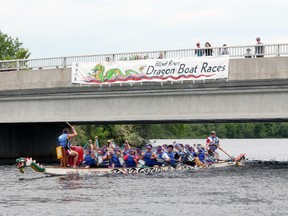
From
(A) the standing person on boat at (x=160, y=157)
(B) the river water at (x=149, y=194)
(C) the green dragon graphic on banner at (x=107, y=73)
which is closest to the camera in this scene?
(B) the river water at (x=149, y=194)

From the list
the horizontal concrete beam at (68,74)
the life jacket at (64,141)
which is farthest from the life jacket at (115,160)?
the horizontal concrete beam at (68,74)

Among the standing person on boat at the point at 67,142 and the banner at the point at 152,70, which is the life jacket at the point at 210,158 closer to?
the banner at the point at 152,70

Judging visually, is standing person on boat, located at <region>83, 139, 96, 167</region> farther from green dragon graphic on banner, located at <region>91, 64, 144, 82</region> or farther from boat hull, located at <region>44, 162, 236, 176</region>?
green dragon graphic on banner, located at <region>91, 64, 144, 82</region>

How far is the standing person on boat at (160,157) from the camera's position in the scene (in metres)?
41.1

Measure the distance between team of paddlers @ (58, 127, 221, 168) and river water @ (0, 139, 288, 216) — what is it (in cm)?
139

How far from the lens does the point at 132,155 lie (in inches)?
1571

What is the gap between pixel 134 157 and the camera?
39875mm

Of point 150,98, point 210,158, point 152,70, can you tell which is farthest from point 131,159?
point 210,158

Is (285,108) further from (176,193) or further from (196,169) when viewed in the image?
(176,193)

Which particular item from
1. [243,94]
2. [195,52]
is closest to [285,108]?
[243,94]

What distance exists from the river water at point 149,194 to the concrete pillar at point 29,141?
11.3m

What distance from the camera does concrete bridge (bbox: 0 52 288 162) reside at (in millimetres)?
38500

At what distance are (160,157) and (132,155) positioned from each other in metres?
2.20

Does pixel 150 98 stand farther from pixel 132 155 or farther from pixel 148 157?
pixel 132 155
